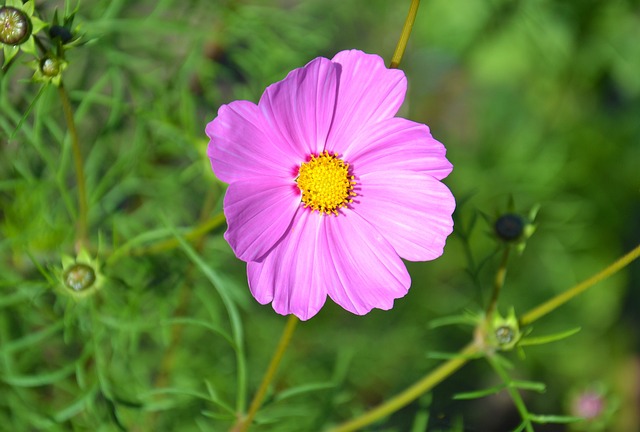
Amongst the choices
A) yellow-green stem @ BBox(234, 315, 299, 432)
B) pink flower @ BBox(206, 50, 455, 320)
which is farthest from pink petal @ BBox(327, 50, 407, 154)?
yellow-green stem @ BBox(234, 315, 299, 432)

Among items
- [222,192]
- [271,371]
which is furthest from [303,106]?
[222,192]

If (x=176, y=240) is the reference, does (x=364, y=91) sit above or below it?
above

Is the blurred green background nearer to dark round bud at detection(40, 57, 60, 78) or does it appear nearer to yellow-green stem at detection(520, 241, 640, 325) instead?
yellow-green stem at detection(520, 241, 640, 325)

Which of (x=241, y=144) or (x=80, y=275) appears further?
(x=80, y=275)

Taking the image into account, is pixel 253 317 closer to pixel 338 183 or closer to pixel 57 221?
pixel 57 221

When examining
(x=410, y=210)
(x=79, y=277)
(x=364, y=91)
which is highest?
(x=364, y=91)

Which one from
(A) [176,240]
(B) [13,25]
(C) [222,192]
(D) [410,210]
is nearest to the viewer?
(B) [13,25]

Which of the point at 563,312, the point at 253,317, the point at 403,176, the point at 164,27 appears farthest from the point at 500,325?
the point at 563,312

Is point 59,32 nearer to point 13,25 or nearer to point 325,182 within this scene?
point 13,25
